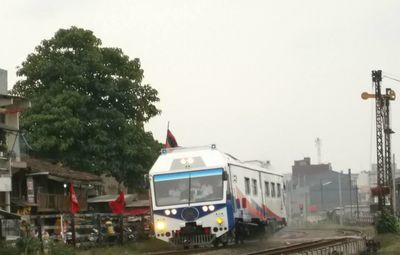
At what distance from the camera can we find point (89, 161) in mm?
42438

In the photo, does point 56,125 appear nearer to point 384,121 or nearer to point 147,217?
point 147,217

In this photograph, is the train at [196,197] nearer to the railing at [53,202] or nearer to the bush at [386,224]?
the railing at [53,202]

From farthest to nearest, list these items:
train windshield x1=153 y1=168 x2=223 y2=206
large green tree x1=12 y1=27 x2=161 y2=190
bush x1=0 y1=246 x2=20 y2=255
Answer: large green tree x1=12 y1=27 x2=161 y2=190 < train windshield x1=153 y1=168 x2=223 y2=206 < bush x1=0 y1=246 x2=20 y2=255

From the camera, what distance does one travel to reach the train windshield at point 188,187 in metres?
24.1

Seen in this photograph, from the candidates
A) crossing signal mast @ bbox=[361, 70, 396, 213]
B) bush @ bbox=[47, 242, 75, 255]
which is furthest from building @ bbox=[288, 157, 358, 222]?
bush @ bbox=[47, 242, 75, 255]

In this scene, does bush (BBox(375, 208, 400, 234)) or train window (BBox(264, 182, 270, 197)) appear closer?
train window (BBox(264, 182, 270, 197))

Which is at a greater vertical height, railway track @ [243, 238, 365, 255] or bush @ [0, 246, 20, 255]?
bush @ [0, 246, 20, 255]

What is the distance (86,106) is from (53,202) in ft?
19.9

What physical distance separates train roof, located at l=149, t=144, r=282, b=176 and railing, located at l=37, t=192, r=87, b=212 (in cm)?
1448

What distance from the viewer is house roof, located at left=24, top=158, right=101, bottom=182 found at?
124ft

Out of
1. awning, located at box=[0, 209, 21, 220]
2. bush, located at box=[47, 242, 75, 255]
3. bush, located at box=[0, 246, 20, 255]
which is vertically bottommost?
bush, located at box=[47, 242, 75, 255]

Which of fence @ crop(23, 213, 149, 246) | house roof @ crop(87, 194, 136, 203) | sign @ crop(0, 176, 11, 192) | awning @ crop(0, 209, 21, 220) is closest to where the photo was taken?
awning @ crop(0, 209, 21, 220)

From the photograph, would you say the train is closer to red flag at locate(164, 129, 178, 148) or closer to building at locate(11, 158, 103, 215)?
red flag at locate(164, 129, 178, 148)

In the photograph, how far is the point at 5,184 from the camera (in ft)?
112
